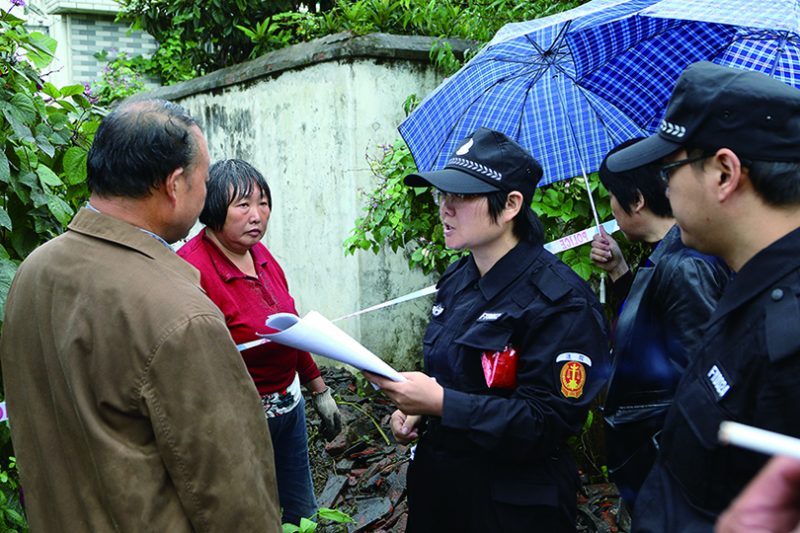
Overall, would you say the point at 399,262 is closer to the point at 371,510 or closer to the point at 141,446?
the point at 371,510

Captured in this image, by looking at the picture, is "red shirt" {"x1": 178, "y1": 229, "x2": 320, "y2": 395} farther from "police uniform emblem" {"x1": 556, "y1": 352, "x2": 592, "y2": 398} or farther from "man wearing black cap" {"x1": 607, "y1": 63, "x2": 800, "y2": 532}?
"man wearing black cap" {"x1": 607, "y1": 63, "x2": 800, "y2": 532}

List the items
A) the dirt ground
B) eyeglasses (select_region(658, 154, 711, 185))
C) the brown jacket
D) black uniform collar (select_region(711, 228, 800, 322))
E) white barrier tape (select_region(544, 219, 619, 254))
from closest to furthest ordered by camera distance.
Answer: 1. black uniform collar (select_region(711, 228, 800, 322))
2. eyeglasses (select_region(658, 154, 711, 185))
3. the brown jacket
4. white barrier tape (select_region(544, 219, 619, 254))
5. the dirt ground

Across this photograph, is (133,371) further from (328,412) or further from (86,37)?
(86,37)

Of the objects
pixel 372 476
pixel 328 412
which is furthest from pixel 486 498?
pixel 372 476

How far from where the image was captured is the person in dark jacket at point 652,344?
2.16m

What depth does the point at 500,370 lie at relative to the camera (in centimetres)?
237

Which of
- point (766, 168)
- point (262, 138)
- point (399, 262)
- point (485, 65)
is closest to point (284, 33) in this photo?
point (262, 138)

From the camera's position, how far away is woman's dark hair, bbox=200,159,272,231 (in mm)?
3355

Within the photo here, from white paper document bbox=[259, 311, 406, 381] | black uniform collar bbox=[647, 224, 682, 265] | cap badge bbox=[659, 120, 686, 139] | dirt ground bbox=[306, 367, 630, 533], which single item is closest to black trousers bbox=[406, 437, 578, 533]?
white paper document bbox=[259, 311, 406, 381]

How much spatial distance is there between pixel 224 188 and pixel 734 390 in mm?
2450

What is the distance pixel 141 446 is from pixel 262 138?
208 inches

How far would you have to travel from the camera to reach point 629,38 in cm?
309

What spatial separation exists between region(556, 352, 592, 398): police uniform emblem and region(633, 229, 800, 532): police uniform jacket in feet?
2.11

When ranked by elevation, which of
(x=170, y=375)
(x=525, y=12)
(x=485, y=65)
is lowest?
(x=170, y=375)
